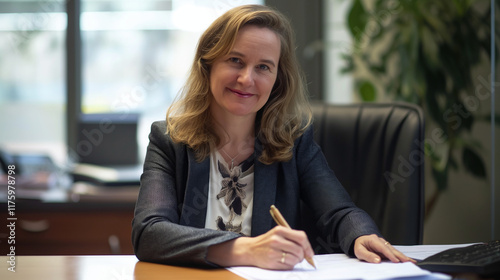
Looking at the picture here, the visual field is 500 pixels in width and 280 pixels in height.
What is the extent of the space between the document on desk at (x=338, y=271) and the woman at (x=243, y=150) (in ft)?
0.43

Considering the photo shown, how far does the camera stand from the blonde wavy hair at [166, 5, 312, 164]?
1.53m

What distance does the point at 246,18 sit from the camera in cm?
150

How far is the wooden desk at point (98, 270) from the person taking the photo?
44.5 inches

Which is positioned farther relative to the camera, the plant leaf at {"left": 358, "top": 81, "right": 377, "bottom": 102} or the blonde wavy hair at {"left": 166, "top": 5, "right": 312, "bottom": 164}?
the plant leaf at {"left": 358, "top": 81, "right": 377, "bottom": 102}

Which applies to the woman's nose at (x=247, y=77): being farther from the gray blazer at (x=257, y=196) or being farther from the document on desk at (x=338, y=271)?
the document on desk at (x=338, y=271)

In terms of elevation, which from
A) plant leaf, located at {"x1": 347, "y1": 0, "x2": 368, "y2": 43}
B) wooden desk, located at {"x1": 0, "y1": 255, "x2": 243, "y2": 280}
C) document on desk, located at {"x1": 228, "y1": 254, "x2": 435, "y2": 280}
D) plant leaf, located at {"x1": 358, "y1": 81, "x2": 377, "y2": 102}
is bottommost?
wooden desk, located at {"x1": 0, "y1": 255, "x2": 243, "y2": 280}

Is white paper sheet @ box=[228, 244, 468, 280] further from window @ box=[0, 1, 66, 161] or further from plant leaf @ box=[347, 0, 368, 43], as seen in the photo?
window @ box=[0, 1, 66, 161]

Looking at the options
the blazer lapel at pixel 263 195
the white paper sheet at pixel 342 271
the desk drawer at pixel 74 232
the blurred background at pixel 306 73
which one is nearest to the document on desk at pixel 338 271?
the white paper sheet at pixel 342 271

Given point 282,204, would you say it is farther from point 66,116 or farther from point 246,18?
point 66,116

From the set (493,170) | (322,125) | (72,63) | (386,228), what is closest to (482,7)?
(493,170)

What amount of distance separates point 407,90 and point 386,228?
143cm

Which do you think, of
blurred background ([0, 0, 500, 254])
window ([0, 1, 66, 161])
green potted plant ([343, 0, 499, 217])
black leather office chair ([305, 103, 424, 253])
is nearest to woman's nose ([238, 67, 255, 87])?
black leather office chair ([305, 103, 424, 253])

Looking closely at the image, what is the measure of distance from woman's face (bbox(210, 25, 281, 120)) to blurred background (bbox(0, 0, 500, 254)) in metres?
1.30

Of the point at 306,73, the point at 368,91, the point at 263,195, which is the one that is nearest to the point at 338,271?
the point at 263,195
